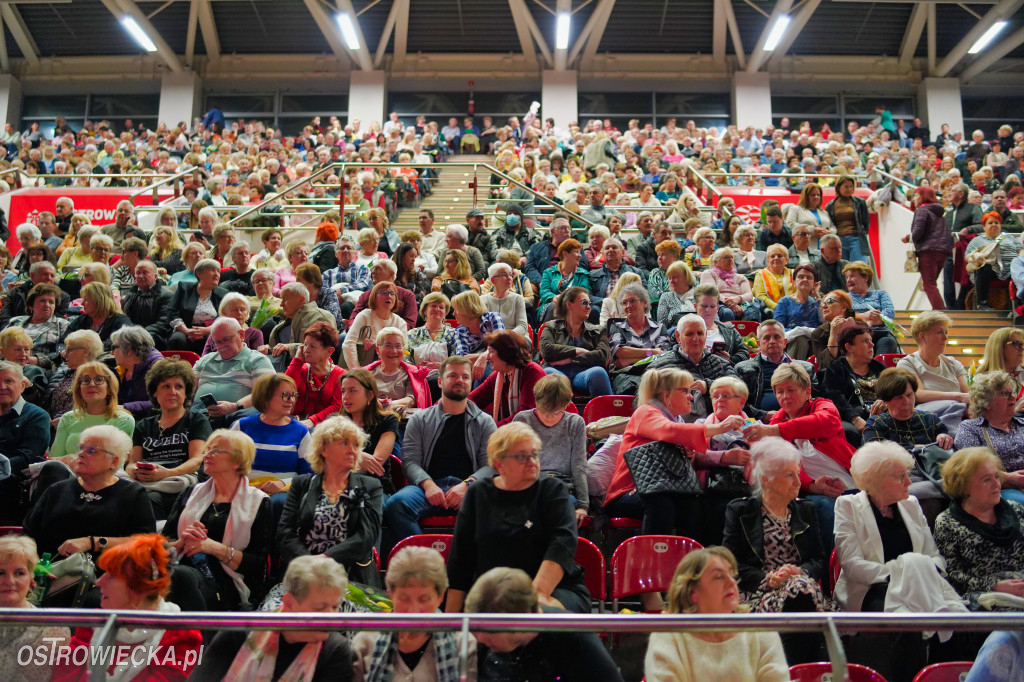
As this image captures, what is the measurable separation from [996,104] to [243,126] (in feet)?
56.0

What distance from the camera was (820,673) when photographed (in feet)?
7.77

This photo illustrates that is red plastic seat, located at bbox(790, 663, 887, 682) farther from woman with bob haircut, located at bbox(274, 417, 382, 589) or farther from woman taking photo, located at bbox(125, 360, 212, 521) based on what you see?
woman taking photo, located at bbox(125, 360, 212, 521)

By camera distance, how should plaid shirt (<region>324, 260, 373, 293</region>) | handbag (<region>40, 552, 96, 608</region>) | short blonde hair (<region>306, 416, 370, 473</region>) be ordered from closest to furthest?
1. handbag (<region>40, 552, 96, 608</region>)
2. short blonde hair (<region>306, 416, 370, 473</region>)
3. plaid shirt (<region>324, 260, 373, 293</region>)

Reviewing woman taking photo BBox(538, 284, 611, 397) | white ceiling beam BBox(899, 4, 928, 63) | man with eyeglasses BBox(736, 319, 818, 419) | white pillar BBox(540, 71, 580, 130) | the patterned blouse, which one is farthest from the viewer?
white pillar BBox(540, 71, 580, 130)

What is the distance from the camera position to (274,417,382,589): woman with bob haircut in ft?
11.9

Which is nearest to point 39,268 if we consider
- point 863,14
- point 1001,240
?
point 1001,240

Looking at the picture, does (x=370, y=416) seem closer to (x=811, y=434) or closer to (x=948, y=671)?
(x=811, y=434)

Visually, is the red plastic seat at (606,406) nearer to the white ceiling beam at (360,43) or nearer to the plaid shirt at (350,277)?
the plaid shirt at (350,277)

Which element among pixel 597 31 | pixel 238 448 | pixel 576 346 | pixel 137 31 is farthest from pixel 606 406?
pixel 137 31

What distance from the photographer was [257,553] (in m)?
3.70

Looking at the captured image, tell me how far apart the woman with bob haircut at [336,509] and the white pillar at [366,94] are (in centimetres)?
1764

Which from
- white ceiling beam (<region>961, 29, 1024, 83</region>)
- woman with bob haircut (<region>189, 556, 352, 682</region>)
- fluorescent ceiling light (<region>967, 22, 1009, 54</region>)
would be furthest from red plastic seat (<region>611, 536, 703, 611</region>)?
white ceiling beam (<region>961, 29, 1024, 83</region>)

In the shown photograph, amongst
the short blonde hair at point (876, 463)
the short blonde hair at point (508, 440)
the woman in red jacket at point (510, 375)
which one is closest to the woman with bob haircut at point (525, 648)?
the short blonde hair at point (508, 440)

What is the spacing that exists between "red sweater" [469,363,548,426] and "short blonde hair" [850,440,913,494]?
67.7 inches
